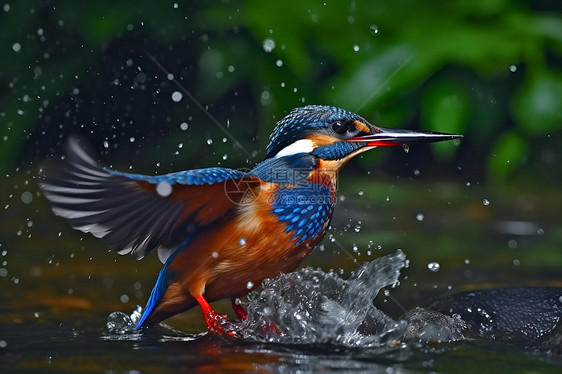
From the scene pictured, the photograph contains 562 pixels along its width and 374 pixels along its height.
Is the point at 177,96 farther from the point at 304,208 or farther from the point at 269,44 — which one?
the point at 304,208

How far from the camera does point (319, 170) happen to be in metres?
2.84

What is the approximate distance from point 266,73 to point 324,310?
239 cm

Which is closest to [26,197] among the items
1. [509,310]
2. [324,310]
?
[324,310]

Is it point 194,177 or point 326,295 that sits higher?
point 194,177

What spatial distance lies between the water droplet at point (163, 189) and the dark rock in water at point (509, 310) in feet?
3.42

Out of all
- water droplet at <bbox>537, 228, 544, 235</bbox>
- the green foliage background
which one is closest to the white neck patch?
the green foliage background

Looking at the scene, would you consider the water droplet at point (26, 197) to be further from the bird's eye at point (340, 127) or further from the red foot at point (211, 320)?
the bird's eye at point (340, 127)

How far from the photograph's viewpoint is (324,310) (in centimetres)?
285

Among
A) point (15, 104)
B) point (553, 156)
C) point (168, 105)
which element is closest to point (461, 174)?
point (553, 156)

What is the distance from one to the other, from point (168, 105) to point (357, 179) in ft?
4.16

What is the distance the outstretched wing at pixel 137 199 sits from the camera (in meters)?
2.39

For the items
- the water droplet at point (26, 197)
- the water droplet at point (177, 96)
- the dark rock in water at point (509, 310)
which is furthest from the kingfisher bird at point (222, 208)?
the water droplet at point (177, 96)

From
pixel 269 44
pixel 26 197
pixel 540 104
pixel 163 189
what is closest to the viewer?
pixel 163 189

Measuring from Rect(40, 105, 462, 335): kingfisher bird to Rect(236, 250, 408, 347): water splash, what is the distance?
0.09m
